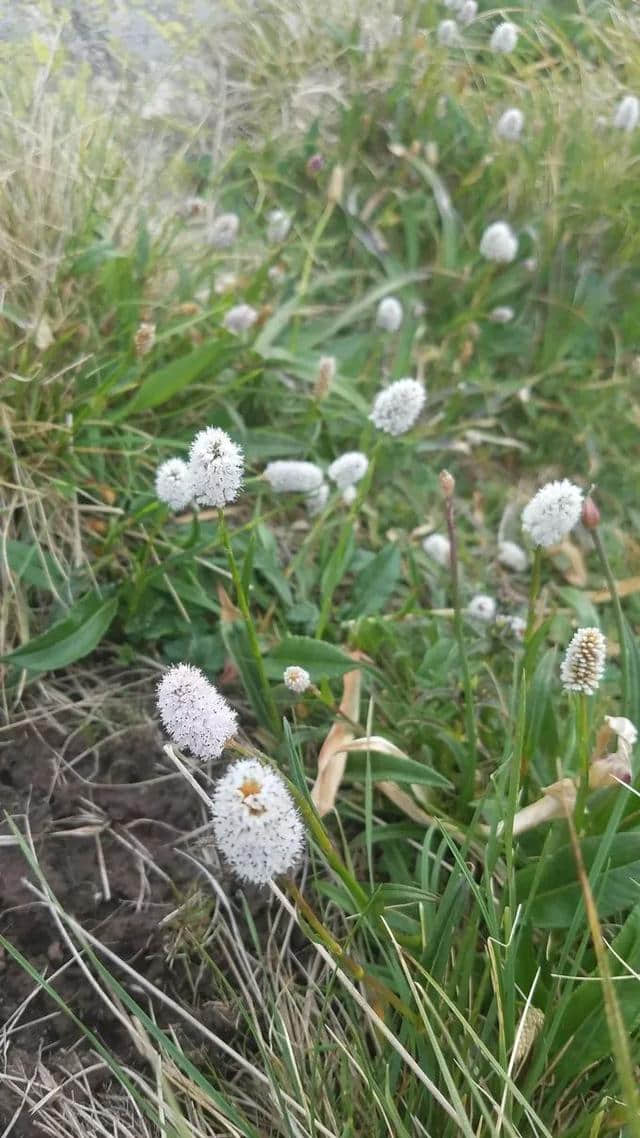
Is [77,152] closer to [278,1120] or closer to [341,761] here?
[341,761]

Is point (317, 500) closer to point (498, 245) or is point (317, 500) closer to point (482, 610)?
point (482, 610)

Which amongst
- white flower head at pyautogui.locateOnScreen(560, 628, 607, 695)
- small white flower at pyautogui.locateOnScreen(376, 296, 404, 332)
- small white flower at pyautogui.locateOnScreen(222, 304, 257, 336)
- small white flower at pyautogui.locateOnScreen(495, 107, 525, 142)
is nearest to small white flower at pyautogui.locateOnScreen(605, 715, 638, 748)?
white flower head at pyautogui.locateOnScreen(560, 628, 607, 695)

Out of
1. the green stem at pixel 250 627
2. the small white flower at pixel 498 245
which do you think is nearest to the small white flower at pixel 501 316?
the small white flower at pixel 498 245

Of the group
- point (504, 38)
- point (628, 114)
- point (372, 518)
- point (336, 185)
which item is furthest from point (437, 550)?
point (504, 38)

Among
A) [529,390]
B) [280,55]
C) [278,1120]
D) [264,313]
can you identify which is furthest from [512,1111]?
[280,55]

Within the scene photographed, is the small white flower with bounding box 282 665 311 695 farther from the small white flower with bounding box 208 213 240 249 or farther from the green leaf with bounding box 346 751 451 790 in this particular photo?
the small white flower with bounding box 208 213 240 249

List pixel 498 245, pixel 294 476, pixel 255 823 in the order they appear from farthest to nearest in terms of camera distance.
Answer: pixel 498 245, pixel 294 476, pixel 255 823
